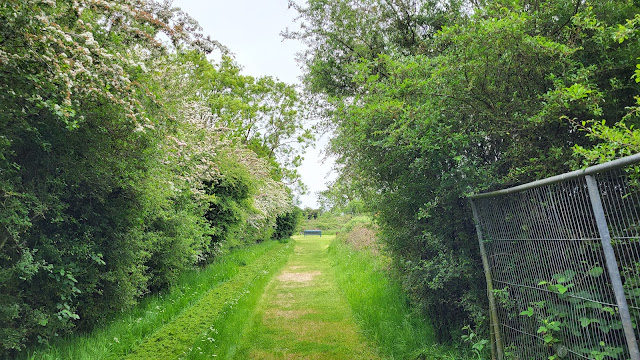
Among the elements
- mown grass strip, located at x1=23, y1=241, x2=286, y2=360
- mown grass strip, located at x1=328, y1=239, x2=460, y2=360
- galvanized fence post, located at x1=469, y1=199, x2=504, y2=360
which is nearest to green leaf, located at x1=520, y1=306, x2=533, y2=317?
galvanized fence post, located at x1=469, y1=199, x2=504, y2=360

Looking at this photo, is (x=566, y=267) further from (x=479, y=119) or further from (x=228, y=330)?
(x=228, y=330)

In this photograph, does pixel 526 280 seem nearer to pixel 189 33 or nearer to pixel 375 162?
pixel 375 162

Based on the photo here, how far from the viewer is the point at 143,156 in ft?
16.2

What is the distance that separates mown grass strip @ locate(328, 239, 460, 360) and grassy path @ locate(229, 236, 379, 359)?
0.20 m

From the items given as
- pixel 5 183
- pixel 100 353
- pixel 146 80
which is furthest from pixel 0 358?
pixel 146 80

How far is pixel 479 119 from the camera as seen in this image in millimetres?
3611

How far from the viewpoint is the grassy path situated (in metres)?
4.87

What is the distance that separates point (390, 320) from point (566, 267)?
10.7 feet

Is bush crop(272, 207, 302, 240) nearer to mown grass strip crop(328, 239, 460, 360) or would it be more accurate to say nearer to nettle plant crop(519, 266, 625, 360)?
mown grass strip crop(328, 239, 460, 360)

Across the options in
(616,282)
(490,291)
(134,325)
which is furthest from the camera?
(134,325)

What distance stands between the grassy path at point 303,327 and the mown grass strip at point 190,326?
2.22ft

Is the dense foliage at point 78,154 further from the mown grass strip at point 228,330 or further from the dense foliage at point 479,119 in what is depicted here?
the dense foliage at point 479,119

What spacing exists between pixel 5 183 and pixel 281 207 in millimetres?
17702

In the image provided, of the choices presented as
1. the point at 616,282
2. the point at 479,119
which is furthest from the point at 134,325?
the point at 616,282
